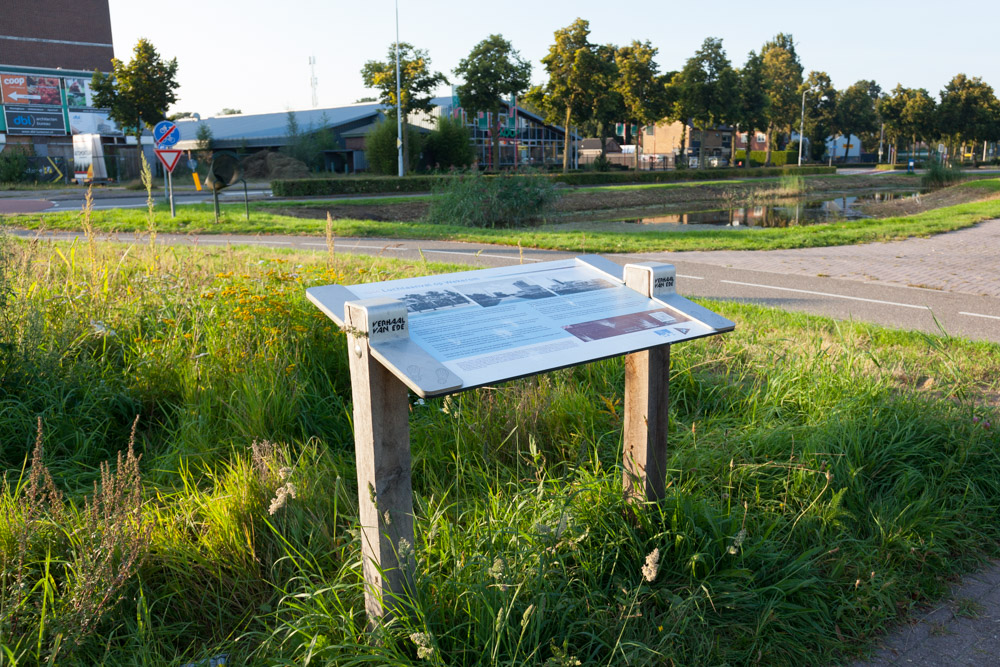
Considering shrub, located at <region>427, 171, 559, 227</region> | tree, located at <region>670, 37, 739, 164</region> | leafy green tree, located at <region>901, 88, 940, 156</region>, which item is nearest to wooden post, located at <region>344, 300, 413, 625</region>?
shrub, located at <region>427, 171, 559, 227</region>

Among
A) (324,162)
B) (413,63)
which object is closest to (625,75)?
(413,63)

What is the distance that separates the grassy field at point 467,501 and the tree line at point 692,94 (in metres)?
42.2

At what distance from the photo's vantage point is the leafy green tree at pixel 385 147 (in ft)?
152

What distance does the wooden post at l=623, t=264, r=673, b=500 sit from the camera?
295 centimetres

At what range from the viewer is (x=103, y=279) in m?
5.87

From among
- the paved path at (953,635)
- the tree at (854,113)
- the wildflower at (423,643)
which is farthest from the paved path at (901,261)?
the tree at (854,113)

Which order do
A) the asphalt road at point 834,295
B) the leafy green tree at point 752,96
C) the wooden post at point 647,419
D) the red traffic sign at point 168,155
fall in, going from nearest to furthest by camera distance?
1. the wooden post at point 647,419
2. the asphalt road at point 834,295
3. the red traffic sign at point 168,155
4. the leafy green tree at point 752,96

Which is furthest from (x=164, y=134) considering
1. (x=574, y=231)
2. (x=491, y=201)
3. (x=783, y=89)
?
(x=783, y=89)

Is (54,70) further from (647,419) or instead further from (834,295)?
(647,419)

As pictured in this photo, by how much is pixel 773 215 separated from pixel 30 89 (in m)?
52.3

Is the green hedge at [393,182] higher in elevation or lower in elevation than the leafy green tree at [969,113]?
lower

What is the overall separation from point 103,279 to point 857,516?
5.32 m

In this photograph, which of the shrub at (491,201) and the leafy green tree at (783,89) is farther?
the leafy green tree at (783,89)

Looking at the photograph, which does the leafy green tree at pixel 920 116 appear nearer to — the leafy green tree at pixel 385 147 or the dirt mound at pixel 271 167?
the leafy green tree at pixel 385 147
